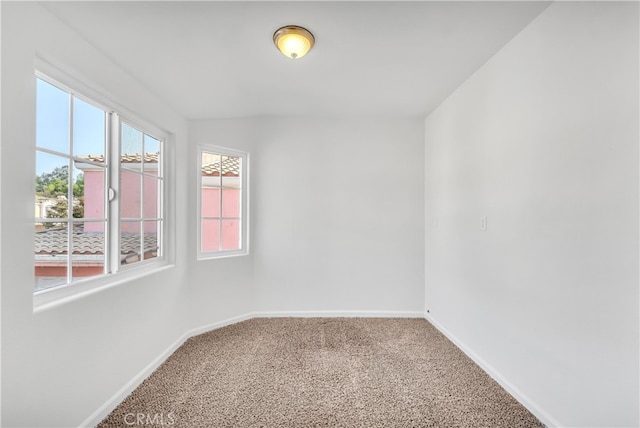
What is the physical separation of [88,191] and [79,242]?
13.1 inches

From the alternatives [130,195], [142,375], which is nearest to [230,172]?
[130,195]

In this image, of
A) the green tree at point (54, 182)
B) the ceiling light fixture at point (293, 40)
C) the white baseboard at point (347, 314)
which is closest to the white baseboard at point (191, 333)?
the white baseboard at point (347, 314)

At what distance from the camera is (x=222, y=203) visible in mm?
3164

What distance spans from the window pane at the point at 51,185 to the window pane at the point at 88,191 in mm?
72

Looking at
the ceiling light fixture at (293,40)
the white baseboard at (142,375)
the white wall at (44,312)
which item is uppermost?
the ceiling light fixture at (293,40)

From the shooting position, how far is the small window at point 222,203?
10.0 ft

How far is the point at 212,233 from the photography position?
3100 millimetres

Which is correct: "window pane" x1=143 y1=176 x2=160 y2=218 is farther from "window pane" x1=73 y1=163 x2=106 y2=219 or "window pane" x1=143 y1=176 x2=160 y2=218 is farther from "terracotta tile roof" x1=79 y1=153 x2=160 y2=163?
"window pane" x1=73 y1=163 x2=106 y2=219

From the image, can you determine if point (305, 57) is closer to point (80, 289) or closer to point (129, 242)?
point (129, 242)

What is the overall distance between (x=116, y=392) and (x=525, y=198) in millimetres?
2961

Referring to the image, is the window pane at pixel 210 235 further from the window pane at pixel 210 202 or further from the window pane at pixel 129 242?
the window pane at pixel 129 242

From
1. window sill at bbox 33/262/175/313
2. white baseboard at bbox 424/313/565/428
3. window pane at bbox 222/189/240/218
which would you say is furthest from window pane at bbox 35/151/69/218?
white baseboard at bbox 424/313/565/428

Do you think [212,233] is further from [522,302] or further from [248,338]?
[522,302]

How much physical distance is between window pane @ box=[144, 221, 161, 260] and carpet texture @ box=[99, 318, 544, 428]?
0.93m
